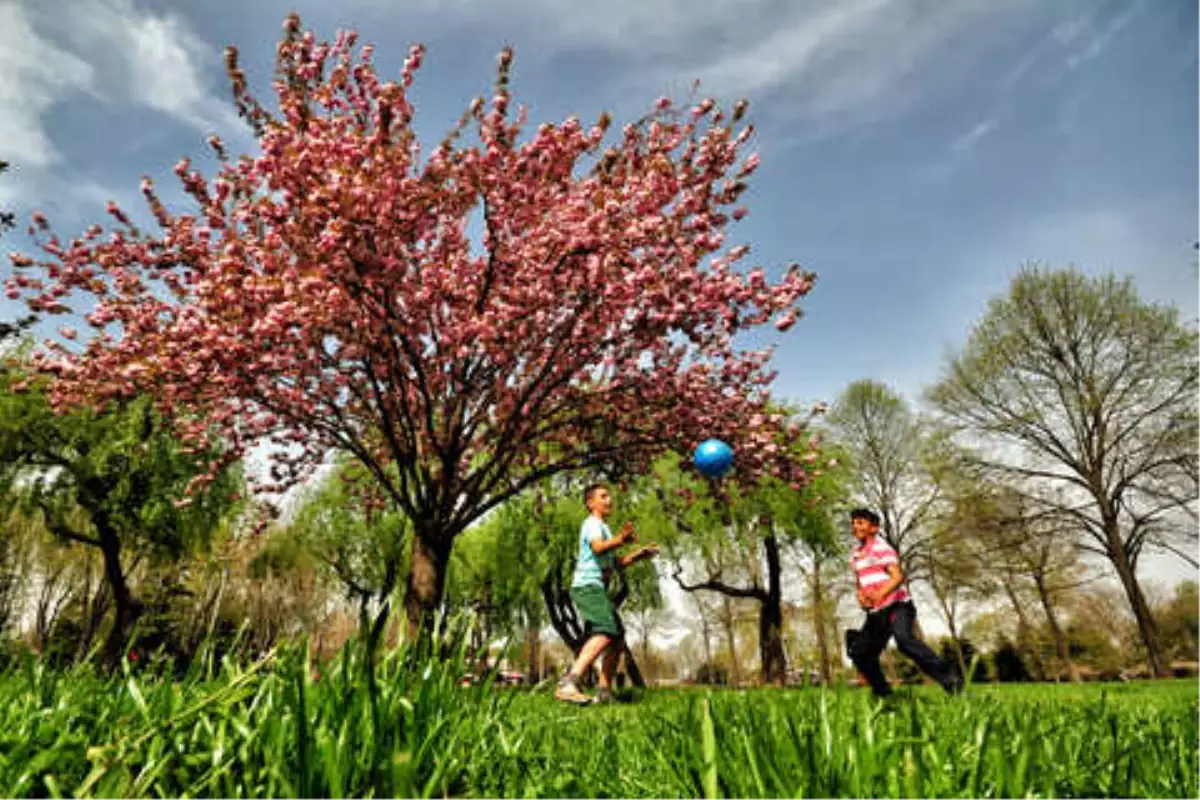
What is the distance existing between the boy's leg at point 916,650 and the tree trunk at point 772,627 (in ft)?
52.8

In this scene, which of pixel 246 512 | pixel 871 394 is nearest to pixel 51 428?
pixel 246 512

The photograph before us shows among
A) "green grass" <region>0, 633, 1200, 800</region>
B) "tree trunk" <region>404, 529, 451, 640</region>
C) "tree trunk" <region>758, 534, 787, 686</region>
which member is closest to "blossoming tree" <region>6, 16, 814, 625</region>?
"tree trunk" <region>404, 529, 451, 640</region>

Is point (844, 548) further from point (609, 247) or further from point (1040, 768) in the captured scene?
point (1040, 768)

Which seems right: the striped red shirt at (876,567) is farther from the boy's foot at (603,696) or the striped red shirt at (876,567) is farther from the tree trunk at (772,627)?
the tree trunk at (772,627)

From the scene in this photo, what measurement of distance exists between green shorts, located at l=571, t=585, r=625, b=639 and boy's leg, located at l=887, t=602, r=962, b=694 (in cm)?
294

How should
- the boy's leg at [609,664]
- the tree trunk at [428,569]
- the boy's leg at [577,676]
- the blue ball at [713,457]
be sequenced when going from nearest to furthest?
the boy's leg at [577,676]
the boy's leg at [609,664]
the blue ball at [713,457]
the tree trunk at [428,569]

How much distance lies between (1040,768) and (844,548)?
25865 mm

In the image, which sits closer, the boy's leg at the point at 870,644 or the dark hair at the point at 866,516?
the boy's leg at the point at 870,644

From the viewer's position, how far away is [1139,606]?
19156mm

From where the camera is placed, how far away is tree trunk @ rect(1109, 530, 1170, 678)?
61.9 ft

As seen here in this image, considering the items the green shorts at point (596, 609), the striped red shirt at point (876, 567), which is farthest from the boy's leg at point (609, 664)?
the striped red shirt at point (876, 567)

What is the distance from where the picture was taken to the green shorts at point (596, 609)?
604cm

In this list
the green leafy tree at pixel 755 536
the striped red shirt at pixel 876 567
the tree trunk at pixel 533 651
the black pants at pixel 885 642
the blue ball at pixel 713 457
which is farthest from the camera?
the tree trunk at pixel 533 651

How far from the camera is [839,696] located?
1.40 m
